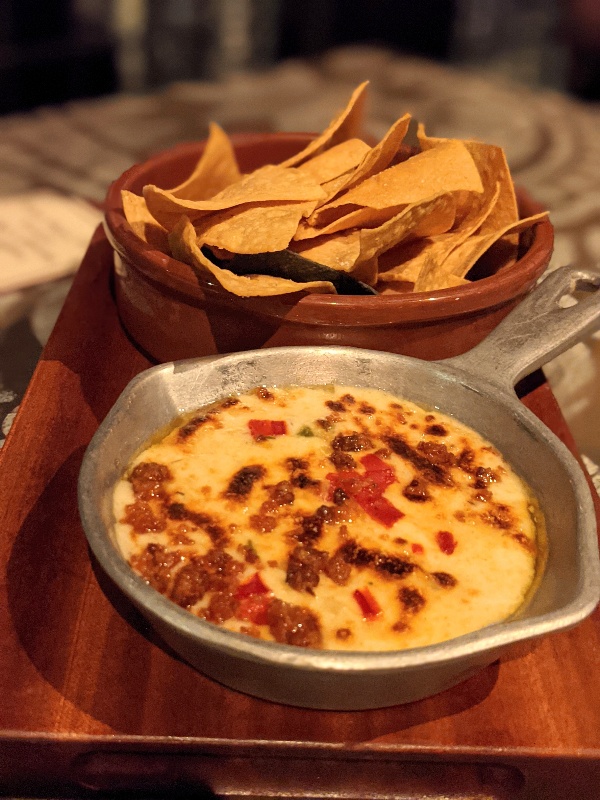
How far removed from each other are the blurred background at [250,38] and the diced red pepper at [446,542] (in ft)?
12.2

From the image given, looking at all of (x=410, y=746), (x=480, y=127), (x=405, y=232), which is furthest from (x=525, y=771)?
(x=480, y=127)

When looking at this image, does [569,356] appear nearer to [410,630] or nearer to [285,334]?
[285,334]

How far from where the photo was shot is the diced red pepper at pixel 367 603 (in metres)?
1.04

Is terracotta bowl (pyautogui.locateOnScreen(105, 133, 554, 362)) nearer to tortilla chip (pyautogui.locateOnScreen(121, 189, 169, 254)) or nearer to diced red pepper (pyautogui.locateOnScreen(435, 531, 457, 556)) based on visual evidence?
tortilla chip (pyautogui.locateOnScreen(121, 189, 169, 254))

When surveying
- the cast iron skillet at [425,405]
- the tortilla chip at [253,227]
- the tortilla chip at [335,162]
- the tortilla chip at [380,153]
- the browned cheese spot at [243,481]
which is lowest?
the browned cheese spot at [243,481]

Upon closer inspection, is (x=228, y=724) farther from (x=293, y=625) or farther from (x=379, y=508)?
(x=379, y=508)

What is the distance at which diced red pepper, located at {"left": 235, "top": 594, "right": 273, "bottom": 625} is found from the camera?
40.4 inches

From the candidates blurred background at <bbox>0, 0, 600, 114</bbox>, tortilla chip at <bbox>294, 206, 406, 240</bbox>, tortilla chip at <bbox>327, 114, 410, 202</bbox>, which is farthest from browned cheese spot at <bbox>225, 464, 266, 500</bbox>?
blurred background at <bbox>0, 0, 600, 114</bbox>

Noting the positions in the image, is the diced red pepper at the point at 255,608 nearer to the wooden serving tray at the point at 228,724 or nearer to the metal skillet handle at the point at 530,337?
the wooden serving tray at the point at 228,724

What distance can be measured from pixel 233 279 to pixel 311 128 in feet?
8.39

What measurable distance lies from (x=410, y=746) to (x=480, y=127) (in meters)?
3.53

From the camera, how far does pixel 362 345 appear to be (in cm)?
152

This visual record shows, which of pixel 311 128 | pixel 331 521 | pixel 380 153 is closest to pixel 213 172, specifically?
pixel 380 153

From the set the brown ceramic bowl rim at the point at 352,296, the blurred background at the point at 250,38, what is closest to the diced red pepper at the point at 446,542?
the brown ceramic bowl rim at the point at 352,296
